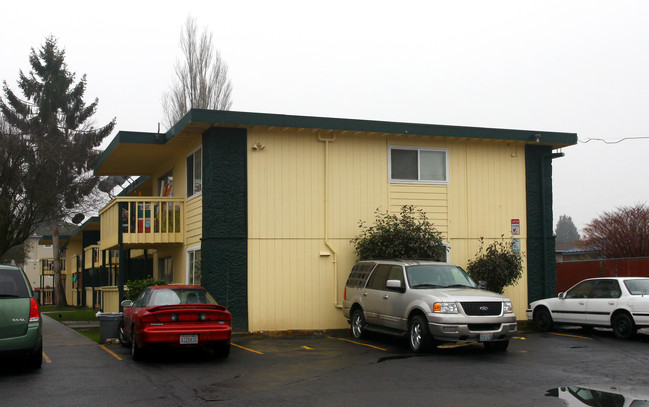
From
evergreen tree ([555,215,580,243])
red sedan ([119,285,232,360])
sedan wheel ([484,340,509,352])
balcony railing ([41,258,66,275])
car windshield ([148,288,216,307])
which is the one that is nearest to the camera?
red sedan ([119,285,232,360])

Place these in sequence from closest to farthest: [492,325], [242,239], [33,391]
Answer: [33,391] < [492,325] < [242,239]

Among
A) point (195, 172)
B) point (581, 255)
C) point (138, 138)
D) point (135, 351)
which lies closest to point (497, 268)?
point (195, 172)

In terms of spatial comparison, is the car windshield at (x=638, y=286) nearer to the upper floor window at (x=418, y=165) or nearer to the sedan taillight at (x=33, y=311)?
the upper floor window at (x=418, y=165)

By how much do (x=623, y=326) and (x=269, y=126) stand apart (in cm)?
950

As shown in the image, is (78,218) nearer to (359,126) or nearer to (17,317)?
(359,126)

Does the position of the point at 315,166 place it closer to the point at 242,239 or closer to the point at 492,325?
the point at 242,239

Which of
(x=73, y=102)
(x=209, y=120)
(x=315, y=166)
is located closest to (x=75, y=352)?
(x=209, y=120)

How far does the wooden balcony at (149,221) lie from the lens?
19531mm

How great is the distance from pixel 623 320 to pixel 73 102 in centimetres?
3720

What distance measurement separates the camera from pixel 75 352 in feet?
46.7

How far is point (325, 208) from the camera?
18.5 m

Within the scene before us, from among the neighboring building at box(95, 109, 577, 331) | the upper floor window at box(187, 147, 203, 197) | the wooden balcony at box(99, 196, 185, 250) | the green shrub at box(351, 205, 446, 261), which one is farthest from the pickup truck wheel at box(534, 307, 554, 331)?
the wooden balcony at box(99, 196, 185, 250)

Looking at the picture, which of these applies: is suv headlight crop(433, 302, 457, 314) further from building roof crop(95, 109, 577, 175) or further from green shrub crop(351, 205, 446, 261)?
building roof crop(95, 109, 577, 175)

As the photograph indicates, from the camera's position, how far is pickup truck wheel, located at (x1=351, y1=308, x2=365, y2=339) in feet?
52.9
